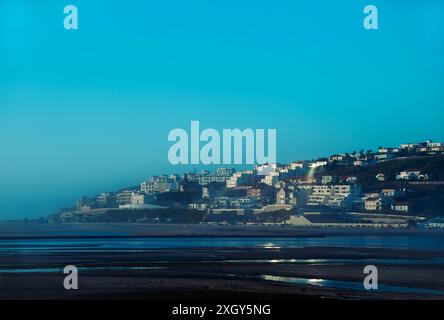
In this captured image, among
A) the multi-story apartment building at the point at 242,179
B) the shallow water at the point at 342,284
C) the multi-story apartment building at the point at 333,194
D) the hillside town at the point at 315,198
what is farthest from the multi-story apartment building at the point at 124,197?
the shallow water at the point at 342,284

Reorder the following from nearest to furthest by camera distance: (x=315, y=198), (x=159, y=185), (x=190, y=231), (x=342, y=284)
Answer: (x=342, y=284) → (x=159, y=185) → (x=315, y=198) → (x=190, y=231)

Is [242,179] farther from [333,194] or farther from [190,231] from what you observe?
[190,231]

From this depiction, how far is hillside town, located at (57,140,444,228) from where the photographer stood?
3334 centimetres

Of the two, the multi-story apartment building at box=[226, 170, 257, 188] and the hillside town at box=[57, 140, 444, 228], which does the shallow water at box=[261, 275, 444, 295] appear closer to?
the multi-story apartment building at box=[226, 170, 257, 188]

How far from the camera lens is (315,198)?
37688mm

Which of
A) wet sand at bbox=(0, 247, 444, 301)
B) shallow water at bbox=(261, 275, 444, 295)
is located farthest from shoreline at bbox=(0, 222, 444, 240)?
shallow water at bbox=(261, 275, 444, 295)

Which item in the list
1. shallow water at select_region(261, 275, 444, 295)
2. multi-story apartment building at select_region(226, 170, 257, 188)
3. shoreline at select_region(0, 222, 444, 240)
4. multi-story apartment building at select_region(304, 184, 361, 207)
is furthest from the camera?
multi-story apartment building at select_region(304, 184, 361, 207)

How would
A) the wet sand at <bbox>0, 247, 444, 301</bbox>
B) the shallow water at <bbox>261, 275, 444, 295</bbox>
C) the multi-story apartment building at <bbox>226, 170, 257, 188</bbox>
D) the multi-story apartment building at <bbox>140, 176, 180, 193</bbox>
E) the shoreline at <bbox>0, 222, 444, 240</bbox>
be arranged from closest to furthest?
the wet sand at <bbox>0, 247, 444, 301</bbox> → the shallow water at <bbox>261, 275, 444, 295</bbox> → the multi-story apartment building at <bbox>226, 170, 257, 188</bbox> → the multi-story apartment building at <bbox>140, 176, 180, 193</bbox> → the shoreline at <bbox>0, 222, 444, 240</bbox>

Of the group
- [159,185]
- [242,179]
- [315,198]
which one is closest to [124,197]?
[159,185]

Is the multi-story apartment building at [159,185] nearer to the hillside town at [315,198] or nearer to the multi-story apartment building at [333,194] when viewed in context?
the hillside town at [315,198]

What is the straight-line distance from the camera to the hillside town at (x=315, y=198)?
33.3m

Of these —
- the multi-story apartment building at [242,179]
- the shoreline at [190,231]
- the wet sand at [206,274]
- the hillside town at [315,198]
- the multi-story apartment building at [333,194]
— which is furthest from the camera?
the multi-story apartment building at [333,194]
